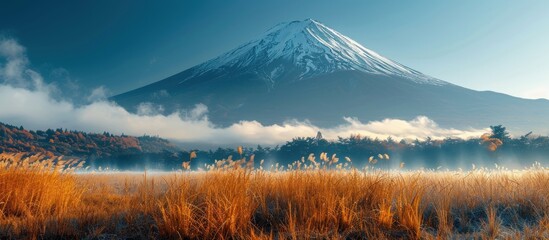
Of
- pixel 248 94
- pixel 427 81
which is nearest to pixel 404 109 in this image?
pixel 427 81

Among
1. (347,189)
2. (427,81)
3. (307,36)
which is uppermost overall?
(307,36)

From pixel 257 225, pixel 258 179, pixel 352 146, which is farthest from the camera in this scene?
pixel 352 146

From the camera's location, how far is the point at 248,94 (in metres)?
150

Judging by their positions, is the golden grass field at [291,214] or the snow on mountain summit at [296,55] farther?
the snow on mountain summit at [296,55]

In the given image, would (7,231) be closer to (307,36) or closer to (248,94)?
(248,94)

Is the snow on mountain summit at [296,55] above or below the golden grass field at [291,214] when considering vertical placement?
above

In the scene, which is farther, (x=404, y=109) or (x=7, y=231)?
(x=404, y=109)

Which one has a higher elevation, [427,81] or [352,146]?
[427,81]

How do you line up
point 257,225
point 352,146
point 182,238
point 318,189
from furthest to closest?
point 352,146
point 318,189
point 257,225
point 182,238

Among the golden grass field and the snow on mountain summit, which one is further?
the snow on mountain summit

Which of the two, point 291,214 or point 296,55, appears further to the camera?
point 296,55

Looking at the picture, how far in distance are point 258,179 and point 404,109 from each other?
414 feet

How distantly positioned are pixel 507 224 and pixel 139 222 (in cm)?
471

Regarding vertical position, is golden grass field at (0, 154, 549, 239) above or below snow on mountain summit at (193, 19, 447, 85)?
below
